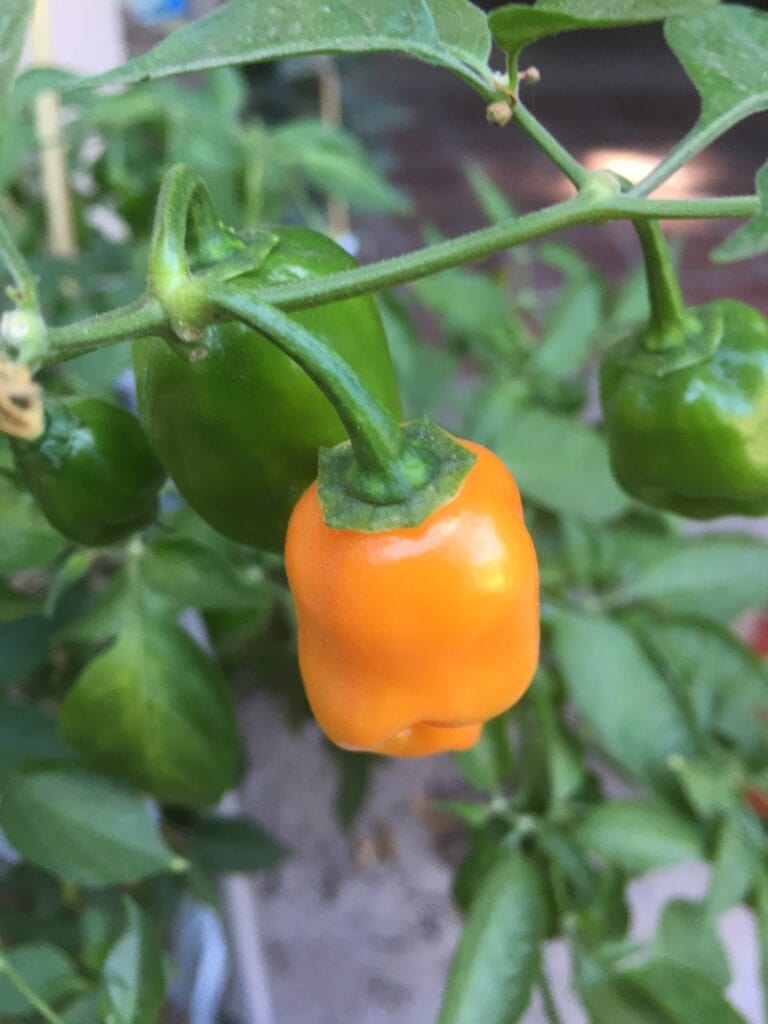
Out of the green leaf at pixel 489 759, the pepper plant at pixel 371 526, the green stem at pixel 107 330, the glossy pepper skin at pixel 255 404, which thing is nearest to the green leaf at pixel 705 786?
the pepper plant at pixel 371 526

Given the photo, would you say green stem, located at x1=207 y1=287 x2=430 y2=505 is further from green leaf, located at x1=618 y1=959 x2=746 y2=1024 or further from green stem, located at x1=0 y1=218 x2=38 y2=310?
green leaf, located at x1=618 y1=959 x2=746 y2=1024

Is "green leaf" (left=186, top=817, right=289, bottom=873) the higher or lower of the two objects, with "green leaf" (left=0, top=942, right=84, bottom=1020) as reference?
lower

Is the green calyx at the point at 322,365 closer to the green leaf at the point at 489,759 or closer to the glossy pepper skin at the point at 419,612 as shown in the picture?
the glossy pepper skin at the point at 419,612

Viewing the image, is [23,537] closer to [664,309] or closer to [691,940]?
[664,309]

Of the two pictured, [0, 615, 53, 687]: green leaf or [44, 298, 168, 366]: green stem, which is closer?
[44, 298, 168, 366]: green stem

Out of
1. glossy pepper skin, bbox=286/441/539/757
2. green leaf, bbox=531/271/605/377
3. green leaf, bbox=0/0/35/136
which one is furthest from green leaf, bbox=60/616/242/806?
green leaf, bbox=531/271/605/377

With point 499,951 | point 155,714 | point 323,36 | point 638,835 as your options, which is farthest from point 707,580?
point 323,36

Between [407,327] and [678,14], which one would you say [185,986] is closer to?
[407,327]

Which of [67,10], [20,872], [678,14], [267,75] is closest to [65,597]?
[20,872]
